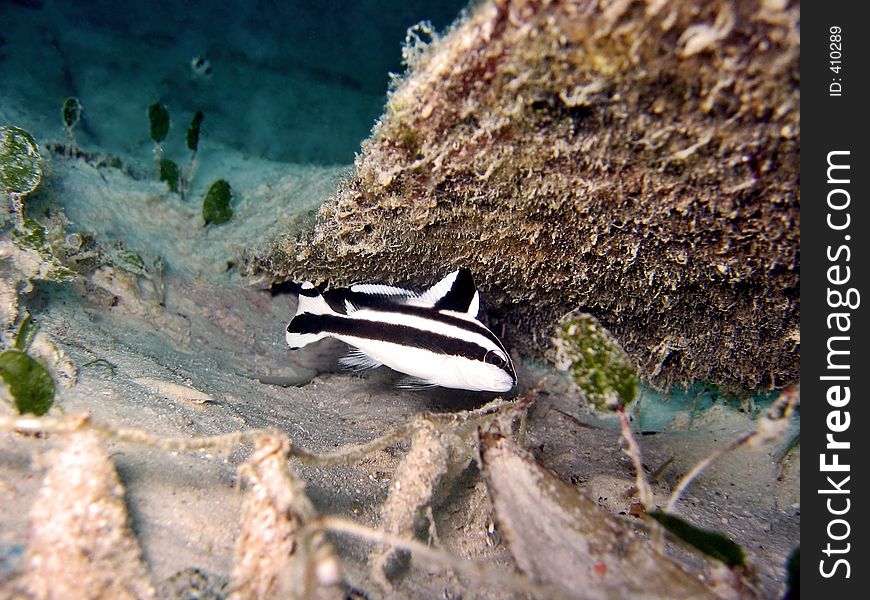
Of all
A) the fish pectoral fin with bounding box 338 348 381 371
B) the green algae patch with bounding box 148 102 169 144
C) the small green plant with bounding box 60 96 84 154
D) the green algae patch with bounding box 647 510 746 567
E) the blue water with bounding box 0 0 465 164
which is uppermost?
the blue water with bounding box 0 0 465 164

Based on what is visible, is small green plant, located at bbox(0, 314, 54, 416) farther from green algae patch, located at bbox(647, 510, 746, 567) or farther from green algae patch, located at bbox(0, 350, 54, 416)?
green algae patch, located at bbox(647, 510, 746, 567)

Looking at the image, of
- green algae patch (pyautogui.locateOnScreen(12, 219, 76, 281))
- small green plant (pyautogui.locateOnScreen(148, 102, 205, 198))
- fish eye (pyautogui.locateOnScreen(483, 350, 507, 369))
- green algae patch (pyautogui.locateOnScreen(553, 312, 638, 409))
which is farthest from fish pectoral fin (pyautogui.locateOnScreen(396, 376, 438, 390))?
small green plant (pyautogui.locateOnScreen(148, 102, 205, 198))

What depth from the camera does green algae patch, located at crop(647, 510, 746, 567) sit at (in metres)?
1.70

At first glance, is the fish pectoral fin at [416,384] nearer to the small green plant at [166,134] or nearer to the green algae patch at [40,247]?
the green algae patch at [40,247]

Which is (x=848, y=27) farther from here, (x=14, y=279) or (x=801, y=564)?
(x=14, y=279)

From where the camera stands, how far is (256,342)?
430 centimetres

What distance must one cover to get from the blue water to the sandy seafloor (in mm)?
31

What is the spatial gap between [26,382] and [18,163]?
1904mm

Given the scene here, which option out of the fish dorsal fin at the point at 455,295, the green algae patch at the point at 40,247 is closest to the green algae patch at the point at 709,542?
the fish dorsal fin at the point at 455,295

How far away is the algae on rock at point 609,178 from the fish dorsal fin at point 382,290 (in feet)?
0.79

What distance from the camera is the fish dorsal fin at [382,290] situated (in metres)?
3.04

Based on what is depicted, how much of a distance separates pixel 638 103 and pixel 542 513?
64.6 inches

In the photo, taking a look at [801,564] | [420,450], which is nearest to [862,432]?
[801,564]

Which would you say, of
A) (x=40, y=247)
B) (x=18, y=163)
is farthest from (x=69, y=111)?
(x=40, y=247)
